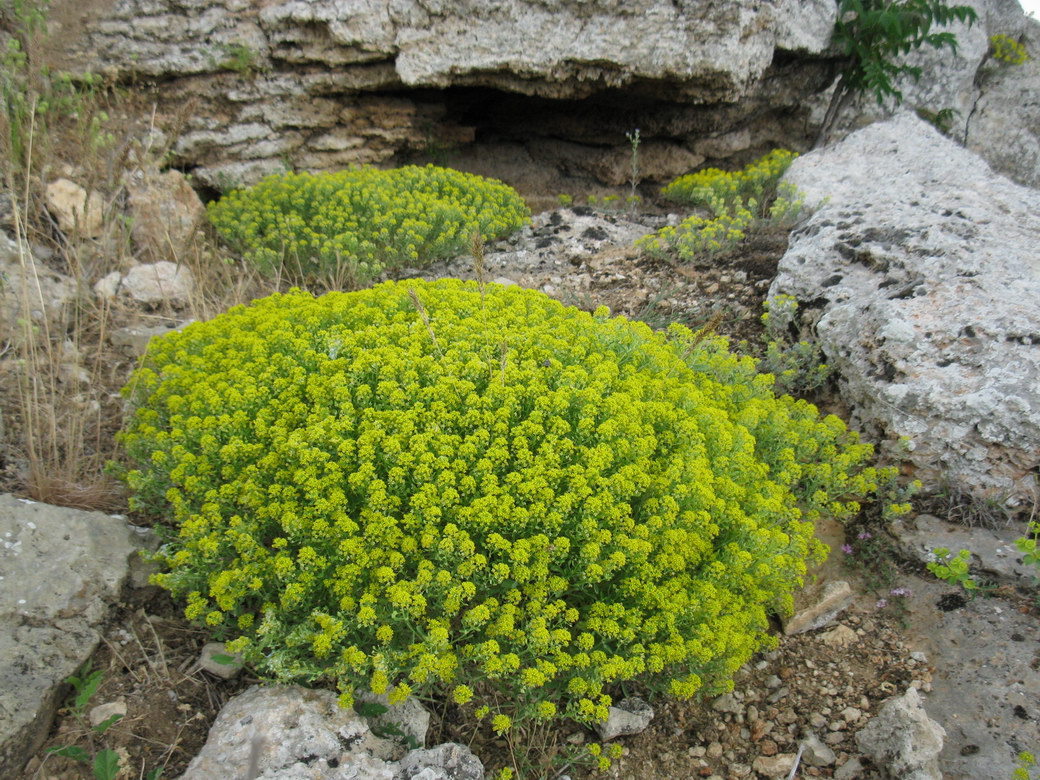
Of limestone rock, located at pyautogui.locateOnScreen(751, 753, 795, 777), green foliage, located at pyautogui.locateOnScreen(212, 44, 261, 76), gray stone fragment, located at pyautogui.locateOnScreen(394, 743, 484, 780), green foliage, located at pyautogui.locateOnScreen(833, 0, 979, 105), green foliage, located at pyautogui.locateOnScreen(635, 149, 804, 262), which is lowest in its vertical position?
limestone rock, located at pyautogui.locateOnScreen(751, 753, 795, 777)

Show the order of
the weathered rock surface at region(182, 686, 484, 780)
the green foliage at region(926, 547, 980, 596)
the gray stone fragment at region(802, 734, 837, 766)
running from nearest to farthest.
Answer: the weathered rock surface at region(182, 686, 484, 780) < the gray stone fragment at region(802, 734, 837, 766) < the green foliage at region(926, 547, 980, 596)

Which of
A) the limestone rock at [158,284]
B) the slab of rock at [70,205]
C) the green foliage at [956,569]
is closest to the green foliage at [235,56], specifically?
the slab of rock at [70,205]

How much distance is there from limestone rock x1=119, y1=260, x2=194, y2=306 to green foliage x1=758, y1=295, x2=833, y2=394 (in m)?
4.16

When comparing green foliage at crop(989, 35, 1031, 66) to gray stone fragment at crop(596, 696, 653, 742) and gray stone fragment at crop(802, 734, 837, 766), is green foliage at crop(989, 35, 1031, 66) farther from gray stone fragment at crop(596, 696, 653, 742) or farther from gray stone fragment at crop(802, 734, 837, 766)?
gray stone fragment at crop(596, 696, 653, 742)

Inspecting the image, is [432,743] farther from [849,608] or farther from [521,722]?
[849,608]

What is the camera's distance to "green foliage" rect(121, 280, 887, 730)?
2744mm

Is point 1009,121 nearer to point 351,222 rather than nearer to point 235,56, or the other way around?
point 351,222

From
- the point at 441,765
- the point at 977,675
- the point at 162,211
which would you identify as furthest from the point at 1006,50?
the point at 441,765

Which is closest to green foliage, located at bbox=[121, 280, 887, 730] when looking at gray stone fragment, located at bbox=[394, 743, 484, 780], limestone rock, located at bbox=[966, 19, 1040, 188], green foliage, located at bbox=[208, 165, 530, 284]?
gray stone fragment, located at bbox=[394, 743, 484, 780]

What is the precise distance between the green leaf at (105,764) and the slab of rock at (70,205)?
13.4 feet

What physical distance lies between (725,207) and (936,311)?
3.09 meters

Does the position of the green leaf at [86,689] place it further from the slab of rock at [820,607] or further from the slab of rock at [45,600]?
the slab of rock at [820,607]

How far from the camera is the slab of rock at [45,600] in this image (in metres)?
2.64

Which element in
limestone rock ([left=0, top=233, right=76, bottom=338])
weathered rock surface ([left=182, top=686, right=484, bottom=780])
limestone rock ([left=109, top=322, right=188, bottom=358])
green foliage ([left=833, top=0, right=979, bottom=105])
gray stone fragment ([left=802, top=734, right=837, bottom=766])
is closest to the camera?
weathered rock surface ([left=182, top=686, right=484, bottom=780])
